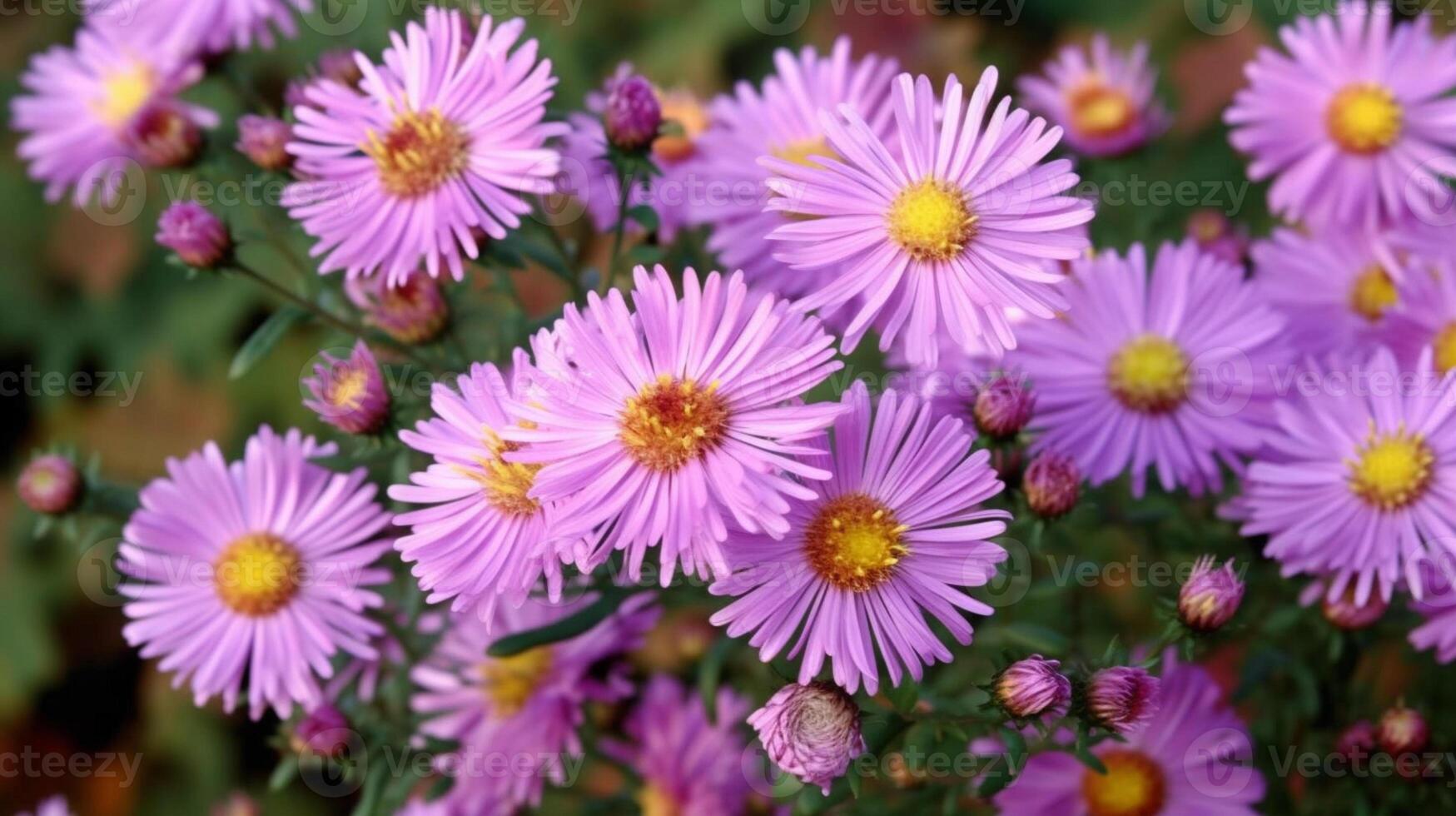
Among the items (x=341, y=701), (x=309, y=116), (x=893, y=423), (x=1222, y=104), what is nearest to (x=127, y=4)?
(x=309, y=116)

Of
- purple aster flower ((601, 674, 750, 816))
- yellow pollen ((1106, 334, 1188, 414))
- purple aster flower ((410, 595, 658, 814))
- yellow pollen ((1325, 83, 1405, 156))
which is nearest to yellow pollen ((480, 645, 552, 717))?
purple aster flower ((410, 595, 658, 814))

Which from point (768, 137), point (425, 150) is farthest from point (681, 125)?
point (425, 150)

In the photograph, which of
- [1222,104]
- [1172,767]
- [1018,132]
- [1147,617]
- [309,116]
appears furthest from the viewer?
[1222,104]

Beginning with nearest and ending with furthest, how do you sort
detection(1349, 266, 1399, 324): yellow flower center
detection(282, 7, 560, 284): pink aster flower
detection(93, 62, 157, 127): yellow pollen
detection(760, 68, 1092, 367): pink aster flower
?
detection(760, 68, 1092, 367): pink aster flower → detection(282, 7, 560, 284): pink aster flower → detection(1349, 266, 1399, 324): yellow flower center → detection(93, 62, 157, 127): yellow pollen

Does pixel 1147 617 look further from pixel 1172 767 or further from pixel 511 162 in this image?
pixel 511 162

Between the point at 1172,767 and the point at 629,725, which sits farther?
the point at 629,725

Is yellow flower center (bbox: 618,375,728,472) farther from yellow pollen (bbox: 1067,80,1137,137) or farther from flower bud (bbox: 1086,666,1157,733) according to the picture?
yellow pollen (bbox: 1067,80,1137,137)

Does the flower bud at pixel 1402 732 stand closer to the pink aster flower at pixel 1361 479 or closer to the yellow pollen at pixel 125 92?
the pink aster flower at pixel 1361 479
